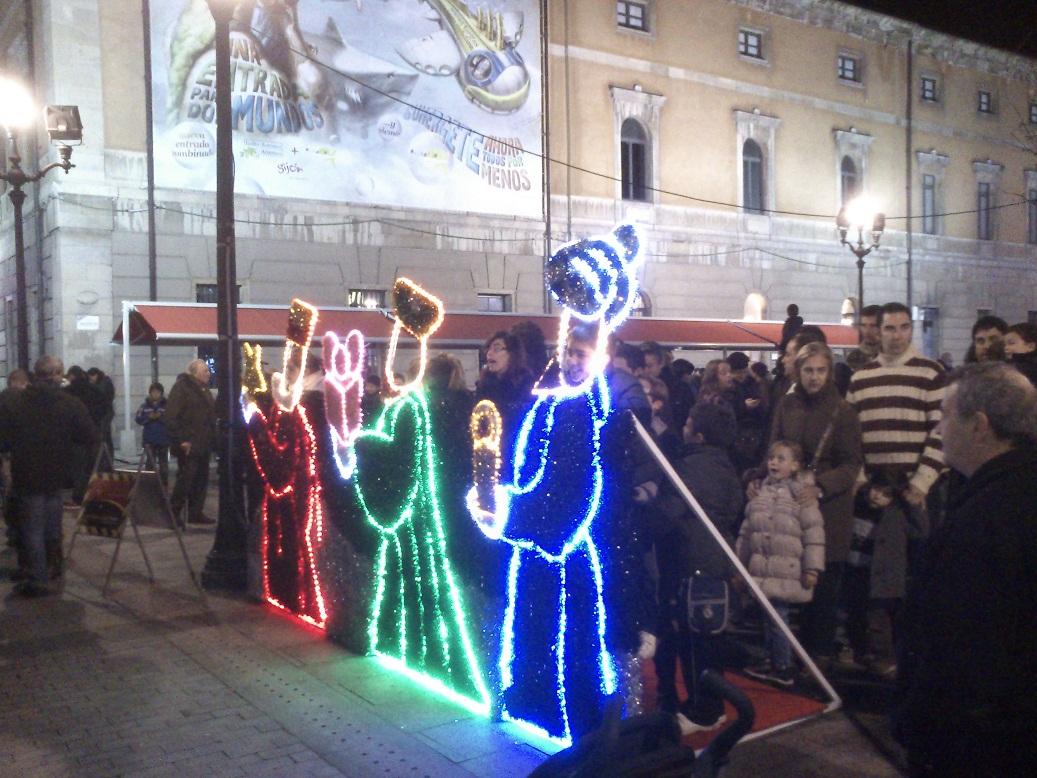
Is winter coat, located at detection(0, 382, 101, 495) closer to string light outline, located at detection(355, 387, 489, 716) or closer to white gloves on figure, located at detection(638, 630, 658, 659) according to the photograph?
string light outline, located at detection(355, 387, 489, 716)

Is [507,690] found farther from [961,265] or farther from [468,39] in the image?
[961,265]

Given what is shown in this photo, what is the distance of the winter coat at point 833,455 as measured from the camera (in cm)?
523

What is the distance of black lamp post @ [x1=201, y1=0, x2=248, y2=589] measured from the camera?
25.9 feet

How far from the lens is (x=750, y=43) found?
2631cm

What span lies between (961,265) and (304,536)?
29.9m

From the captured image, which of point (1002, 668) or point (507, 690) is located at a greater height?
point (1002, 668)

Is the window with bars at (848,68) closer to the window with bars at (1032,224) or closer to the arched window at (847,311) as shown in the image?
the arched window at (847,311)

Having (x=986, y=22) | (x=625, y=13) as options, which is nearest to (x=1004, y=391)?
(x=986, y=22)

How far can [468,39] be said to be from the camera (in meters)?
21.4

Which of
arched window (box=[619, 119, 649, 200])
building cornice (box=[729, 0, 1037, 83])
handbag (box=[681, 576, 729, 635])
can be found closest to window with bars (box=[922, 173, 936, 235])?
building cornice (box=[729, 0, 1037, 83])

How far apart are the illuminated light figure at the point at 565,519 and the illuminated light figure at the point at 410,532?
488mm

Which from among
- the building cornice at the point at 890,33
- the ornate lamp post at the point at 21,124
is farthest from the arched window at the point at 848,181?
the ornate lamp post at the point at 21,124

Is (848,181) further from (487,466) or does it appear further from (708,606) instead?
(708,606)

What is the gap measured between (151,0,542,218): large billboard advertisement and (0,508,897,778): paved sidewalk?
43.3 ft
